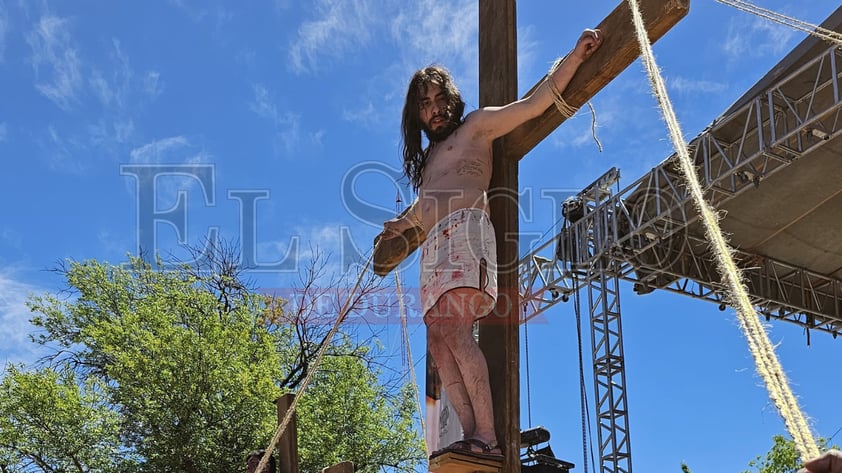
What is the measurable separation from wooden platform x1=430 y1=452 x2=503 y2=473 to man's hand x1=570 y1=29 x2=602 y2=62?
47.1 inches

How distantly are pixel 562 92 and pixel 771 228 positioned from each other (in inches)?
314

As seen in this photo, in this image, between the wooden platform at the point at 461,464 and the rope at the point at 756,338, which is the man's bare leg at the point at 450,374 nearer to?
the wooden platform at the point at 461,464

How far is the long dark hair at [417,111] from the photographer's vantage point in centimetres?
300

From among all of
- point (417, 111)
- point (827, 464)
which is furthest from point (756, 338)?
point (417, 111)

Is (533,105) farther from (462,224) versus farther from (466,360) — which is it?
(466,360)

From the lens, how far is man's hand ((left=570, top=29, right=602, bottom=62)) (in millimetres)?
2643

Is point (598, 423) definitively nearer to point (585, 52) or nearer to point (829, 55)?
point (829, 55)

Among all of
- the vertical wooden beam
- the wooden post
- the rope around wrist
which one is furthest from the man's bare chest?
the wooden post

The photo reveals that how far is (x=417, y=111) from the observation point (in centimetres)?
303

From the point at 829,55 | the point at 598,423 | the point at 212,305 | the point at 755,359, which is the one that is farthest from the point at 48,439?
the point at 755,359

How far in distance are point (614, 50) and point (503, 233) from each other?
651mm

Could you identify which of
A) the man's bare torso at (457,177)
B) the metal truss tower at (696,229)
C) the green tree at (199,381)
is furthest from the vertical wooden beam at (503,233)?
the green tree at (199,381)

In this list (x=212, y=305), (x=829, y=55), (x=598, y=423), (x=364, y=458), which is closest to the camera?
(x=829, y=55)

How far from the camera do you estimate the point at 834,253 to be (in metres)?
10.4
